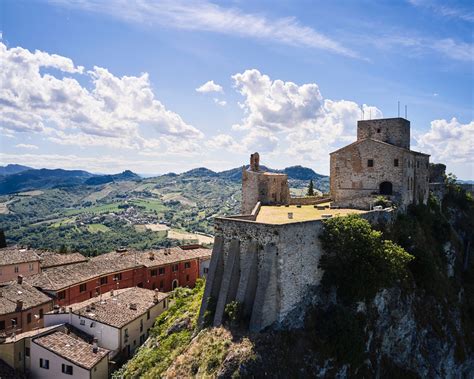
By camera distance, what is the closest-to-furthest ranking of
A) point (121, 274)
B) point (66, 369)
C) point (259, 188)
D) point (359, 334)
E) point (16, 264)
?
point (359, 334) < point (66, 369) < point (259, 188) < point (121, 274) < point (16, 264)

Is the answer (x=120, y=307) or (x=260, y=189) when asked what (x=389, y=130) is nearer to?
(x=260, y=189)

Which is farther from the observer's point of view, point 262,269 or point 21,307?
point 21,307

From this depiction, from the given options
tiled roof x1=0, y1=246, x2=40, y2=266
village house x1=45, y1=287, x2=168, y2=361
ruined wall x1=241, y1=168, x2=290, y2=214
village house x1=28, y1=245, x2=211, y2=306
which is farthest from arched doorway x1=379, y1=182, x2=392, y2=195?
tiled roof x1=0, y1=246, x2=40, y2=266

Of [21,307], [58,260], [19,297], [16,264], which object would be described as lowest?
[21,307]

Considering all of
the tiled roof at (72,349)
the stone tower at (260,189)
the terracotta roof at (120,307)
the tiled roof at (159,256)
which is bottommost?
the tiled roof at (72,349)

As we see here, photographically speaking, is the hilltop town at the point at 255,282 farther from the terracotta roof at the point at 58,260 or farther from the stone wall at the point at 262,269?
the terracotta roof at the point at 58,260

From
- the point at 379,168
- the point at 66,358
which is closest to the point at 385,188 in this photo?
the point at 379,168

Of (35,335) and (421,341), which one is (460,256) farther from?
(35,335)

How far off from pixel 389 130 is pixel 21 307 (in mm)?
44248

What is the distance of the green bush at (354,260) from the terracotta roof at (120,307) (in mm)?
19459

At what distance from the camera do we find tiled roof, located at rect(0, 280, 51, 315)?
133 feet

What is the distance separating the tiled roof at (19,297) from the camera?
133ft

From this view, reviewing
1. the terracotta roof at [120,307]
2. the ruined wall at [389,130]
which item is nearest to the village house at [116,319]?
the terracotta roof at [120,307]

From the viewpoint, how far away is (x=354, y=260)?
3031cm
